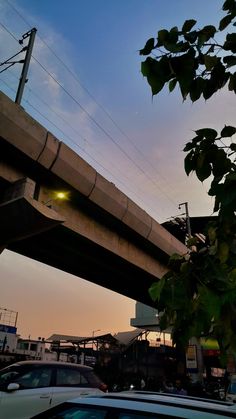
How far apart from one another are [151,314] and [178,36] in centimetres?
5666

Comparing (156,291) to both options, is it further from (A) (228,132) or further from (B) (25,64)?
(B) (25,64)

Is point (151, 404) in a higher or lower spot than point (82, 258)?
lower

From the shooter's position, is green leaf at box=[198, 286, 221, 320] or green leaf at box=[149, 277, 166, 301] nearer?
green leaf at box=[198, 286, 221, 320]

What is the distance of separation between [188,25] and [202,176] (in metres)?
0.89

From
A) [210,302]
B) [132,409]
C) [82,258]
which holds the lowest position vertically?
[132,409]

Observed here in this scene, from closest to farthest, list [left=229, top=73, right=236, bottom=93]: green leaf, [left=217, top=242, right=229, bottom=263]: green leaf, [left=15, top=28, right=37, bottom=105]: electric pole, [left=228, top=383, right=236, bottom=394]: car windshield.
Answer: [left=229, top=73, right=236, bottom=93]: green leaf
[left=217, top=242, right=229, bottom=263]: green leaf
[left=15, top=28, right=37, bottom=105]: electric pole
[left=228, top=383, right=236, bottom=394]: car windshield

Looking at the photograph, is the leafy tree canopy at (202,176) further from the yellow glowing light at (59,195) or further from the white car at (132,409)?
the yellow glowing light at (59,195)

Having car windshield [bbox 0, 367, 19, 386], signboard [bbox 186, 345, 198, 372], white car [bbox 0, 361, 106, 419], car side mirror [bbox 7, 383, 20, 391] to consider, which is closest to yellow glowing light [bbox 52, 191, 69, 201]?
white car [bbox 0, 361, 106, 419]

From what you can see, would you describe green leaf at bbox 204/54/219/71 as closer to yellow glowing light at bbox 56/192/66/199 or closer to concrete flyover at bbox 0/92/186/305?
concrete flyover at bbox 0/92/186/305

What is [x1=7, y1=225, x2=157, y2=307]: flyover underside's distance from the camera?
1681cm

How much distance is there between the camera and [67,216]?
15242 millimetres

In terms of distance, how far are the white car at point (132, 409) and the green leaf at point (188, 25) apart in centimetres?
255

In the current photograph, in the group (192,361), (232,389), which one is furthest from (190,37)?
(192,361)

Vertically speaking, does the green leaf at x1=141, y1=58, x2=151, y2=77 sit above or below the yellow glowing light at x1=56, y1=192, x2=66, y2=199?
below
